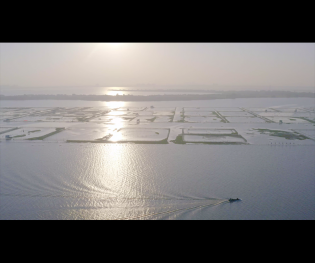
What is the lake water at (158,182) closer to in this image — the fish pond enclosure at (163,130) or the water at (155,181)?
the water at (155,181)

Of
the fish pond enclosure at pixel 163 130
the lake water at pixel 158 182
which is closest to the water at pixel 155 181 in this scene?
the lake water at pixel 158 182

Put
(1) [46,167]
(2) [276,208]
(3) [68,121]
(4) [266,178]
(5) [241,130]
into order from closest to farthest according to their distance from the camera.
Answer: (2) [276,208] → (4) [266,178] → (1) [46,167] → (5) [241,130] → (3) [68,121]

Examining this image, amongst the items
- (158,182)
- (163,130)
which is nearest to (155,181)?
(158,182)

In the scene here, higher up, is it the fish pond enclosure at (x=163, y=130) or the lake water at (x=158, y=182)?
the fish pond enclosure at (x=163, y=130)

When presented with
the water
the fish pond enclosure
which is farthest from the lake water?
the fish pond enclosure

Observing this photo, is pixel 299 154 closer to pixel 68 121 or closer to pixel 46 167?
pixel 46 167

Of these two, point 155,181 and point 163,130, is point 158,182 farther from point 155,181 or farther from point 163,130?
point 163,130

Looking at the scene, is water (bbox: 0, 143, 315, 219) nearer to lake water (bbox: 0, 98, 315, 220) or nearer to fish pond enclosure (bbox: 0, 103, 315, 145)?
lake water (bbox: 0, 98, 315, 220)
